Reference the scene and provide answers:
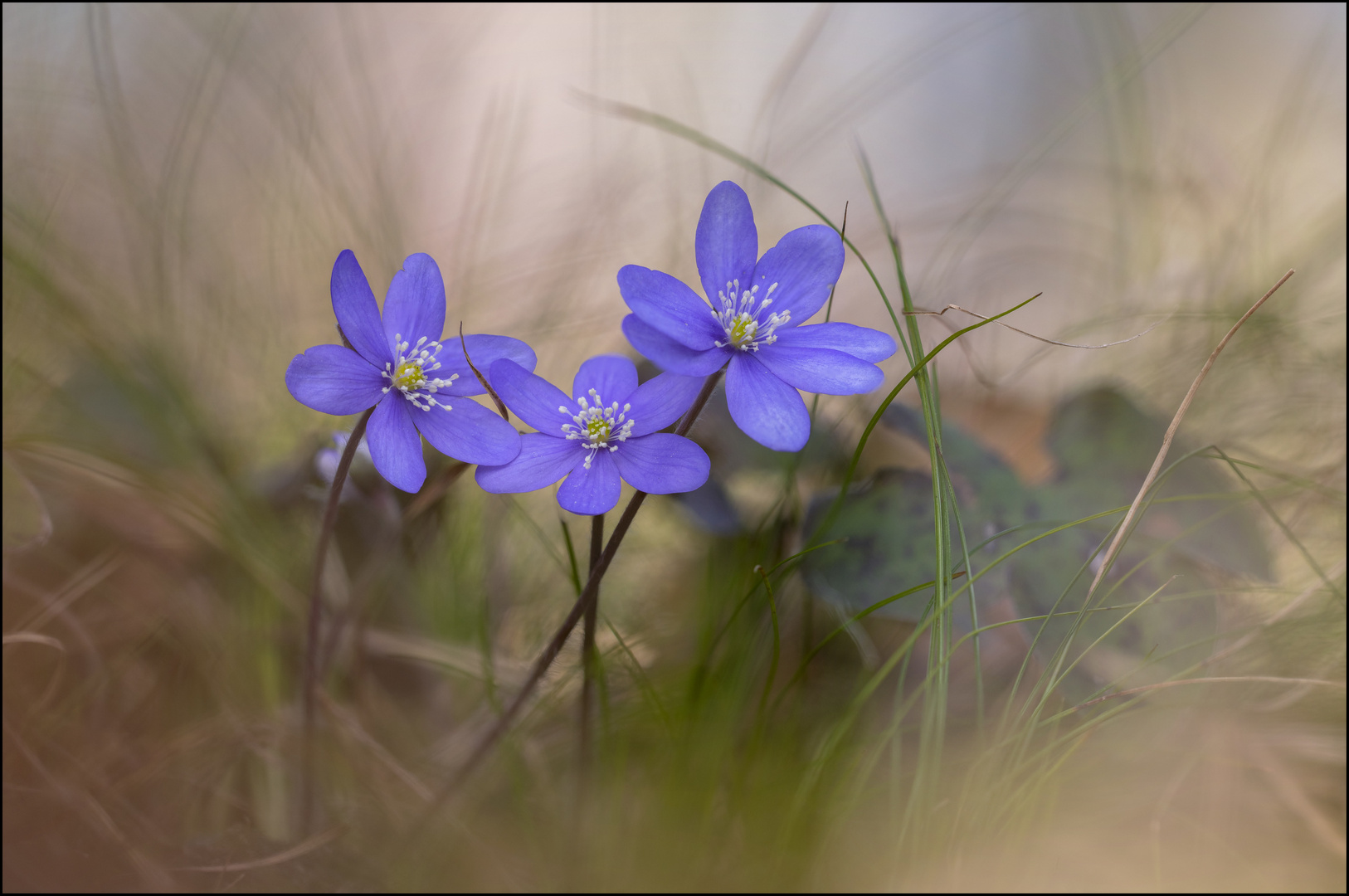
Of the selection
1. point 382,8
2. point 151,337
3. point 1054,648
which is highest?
point 382,8

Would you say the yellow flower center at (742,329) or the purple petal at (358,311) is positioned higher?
the yellow flower center at (742,329)

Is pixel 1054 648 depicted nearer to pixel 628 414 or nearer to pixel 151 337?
pixel 628 414

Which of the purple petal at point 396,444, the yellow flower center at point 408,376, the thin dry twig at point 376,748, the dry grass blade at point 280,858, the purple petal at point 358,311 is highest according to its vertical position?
the purple petal at point 358,311

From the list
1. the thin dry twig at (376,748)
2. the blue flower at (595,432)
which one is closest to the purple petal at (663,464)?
the blue flower at (595,432)

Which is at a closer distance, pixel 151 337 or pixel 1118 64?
pixel 151 337

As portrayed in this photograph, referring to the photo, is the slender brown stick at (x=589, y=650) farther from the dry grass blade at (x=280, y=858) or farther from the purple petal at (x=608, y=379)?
the dry grass blade at (x=280, y=858)

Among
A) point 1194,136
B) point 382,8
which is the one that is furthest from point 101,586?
point 1194,136
